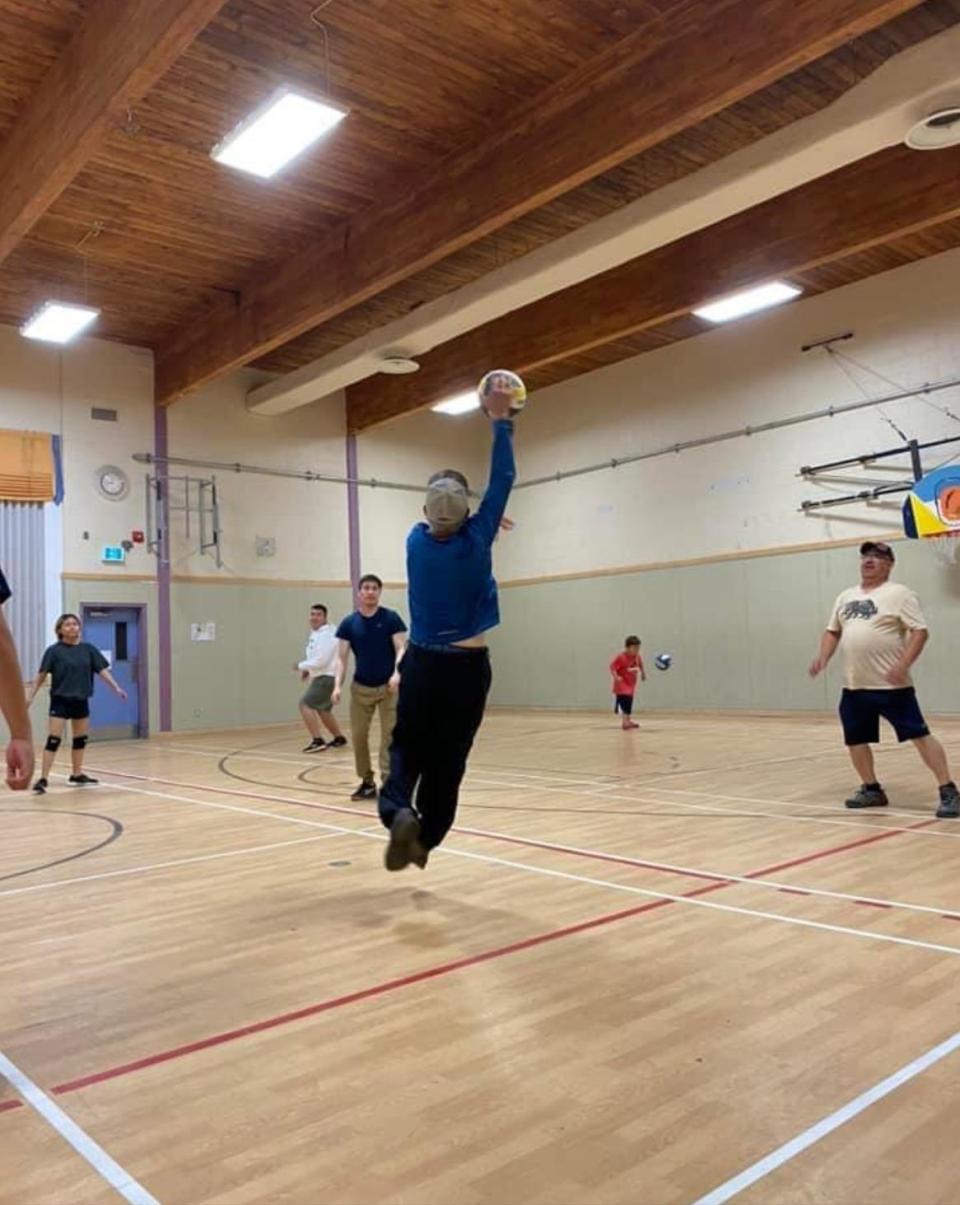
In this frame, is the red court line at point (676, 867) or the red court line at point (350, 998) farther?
the red court line at point (676, 867)

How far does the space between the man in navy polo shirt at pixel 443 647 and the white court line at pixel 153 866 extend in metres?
2.07

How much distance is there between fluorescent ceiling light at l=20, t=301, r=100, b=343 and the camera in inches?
531

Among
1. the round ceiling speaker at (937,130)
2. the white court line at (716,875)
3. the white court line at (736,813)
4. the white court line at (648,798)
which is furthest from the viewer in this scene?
the round ceiling speaker at (937,130)

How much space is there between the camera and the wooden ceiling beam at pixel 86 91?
7324mm

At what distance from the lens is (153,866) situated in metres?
5.45

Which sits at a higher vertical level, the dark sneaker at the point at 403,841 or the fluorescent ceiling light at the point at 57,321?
the fluorescent ceiling light at the point at 57,321

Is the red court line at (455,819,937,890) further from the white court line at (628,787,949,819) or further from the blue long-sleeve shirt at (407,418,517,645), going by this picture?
the blue long-sleeve shirt at (407,418,517,645)

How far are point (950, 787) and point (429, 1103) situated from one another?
495 centimetres

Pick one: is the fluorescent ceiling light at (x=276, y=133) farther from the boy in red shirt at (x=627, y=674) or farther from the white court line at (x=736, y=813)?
the boy in red shirt at (x=627, y=674)

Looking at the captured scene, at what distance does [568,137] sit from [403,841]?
8.32m

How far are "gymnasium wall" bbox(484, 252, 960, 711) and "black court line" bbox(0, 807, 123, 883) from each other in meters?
12.2

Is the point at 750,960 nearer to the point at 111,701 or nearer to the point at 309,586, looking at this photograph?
the point at 111,701

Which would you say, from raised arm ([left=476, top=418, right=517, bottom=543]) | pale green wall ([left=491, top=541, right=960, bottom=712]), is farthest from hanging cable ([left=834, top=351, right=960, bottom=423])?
raised arm ([left=476, top=418, right=517, bottom=543])

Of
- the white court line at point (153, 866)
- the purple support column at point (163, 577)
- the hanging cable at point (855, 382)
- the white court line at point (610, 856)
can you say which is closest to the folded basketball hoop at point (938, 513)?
the hanging cable at point (855, 382)
